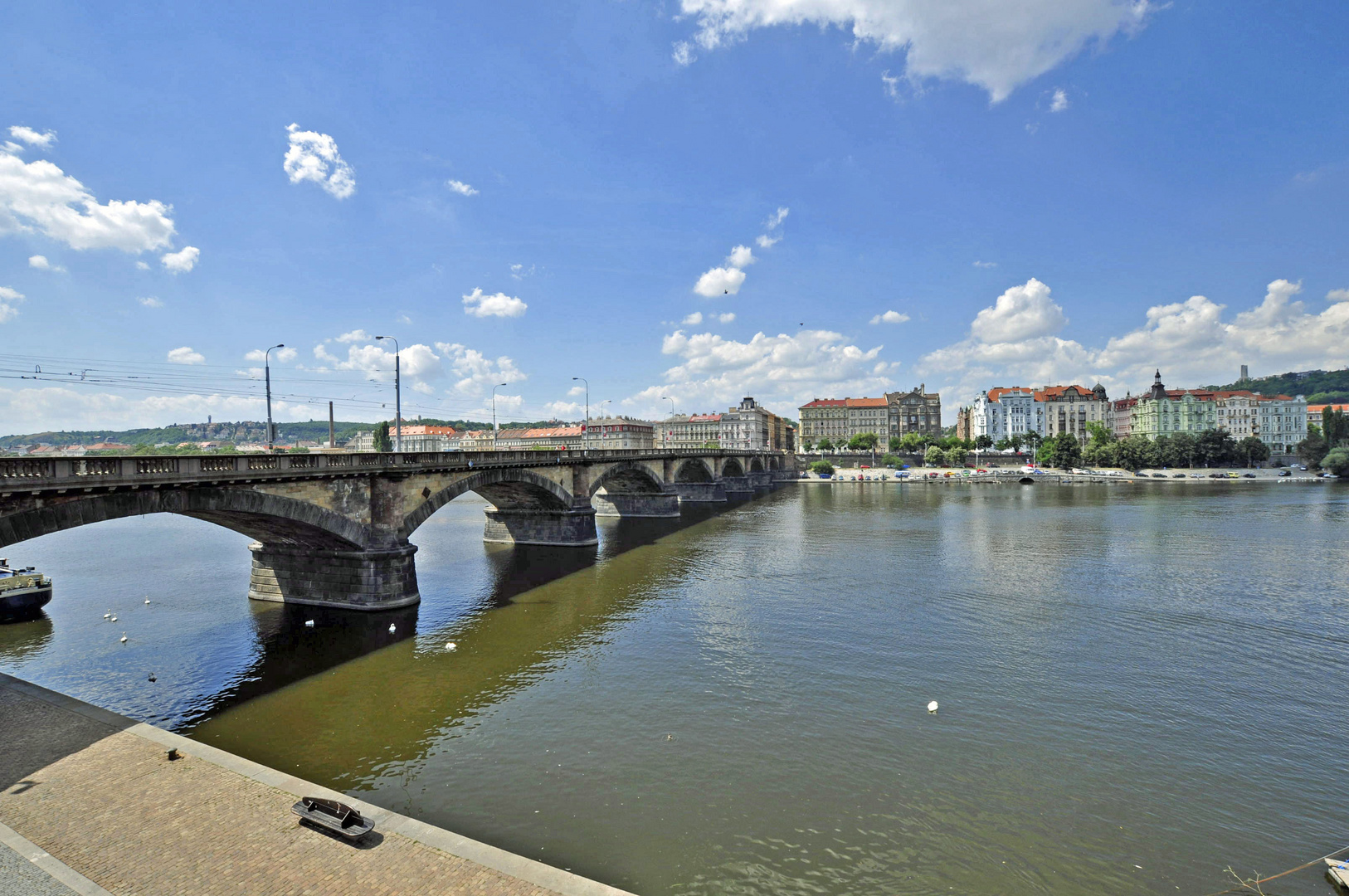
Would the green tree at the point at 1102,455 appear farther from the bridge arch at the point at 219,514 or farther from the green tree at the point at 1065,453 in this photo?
the bridge arch at the point at 219,514

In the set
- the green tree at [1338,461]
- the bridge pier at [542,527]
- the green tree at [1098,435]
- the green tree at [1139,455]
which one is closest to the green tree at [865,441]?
the green tree at [1098,435]

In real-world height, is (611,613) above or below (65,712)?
below

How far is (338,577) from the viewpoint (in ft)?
100

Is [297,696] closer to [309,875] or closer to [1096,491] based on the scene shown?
[309,875]

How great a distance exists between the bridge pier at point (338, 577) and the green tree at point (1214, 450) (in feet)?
588

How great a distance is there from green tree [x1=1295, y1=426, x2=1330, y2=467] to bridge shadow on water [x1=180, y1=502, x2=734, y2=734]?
18060cm

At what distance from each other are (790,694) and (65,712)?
813 inches

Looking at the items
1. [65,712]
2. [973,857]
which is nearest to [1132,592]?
[973,857]

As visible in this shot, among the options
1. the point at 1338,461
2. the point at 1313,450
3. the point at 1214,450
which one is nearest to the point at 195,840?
the point at 1338,461

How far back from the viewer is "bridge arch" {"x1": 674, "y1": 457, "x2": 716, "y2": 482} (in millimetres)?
89938

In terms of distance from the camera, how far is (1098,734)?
17.5 m

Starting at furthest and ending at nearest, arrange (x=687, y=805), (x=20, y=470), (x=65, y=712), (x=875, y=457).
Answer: (x=875, y=457)
(x=20, y=470)
(x=65, y=712)
(x=687, y=805)

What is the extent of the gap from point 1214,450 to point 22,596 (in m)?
197

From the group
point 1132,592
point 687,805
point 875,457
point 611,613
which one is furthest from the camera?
point 875,457
